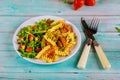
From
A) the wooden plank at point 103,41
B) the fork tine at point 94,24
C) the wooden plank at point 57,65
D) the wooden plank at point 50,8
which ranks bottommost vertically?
the wooden plank at point 57,65

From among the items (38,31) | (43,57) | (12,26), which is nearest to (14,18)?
(12,26)

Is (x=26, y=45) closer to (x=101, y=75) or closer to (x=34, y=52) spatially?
(x=34, y=52)

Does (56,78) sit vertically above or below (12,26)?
below

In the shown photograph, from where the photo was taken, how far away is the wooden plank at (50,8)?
1377mm

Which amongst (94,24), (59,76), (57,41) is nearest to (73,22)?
(94,24)

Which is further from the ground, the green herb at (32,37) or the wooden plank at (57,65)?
the green herb at (32,37)

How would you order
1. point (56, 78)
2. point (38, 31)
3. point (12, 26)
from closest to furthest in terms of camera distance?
point (56, 78) → point (38, 31) → point (12, 26)

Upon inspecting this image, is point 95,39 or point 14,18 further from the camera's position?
point 14,18

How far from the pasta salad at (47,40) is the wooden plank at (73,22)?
0.08 metres

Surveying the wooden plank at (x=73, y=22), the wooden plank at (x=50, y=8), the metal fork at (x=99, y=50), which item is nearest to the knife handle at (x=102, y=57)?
the metal fork at (x=99, y=50)

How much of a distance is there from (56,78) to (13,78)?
15cm

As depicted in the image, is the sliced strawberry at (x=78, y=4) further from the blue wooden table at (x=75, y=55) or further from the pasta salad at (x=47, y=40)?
the pasta salad at (x=47, y=40)

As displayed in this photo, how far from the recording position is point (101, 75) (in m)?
1.08

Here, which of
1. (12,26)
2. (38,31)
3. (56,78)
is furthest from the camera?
(12,26)
